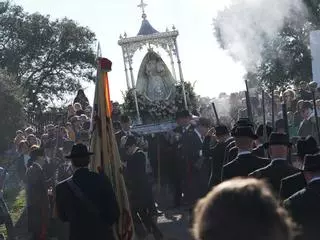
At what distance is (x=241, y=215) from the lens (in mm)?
2820

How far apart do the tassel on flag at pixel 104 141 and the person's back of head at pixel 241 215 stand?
19.9ft

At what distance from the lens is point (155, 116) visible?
2114 centimetres

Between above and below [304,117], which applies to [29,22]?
above

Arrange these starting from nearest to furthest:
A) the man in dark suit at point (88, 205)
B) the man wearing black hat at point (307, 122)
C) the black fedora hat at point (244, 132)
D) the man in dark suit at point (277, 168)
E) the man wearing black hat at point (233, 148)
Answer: the man in dark suit at point (277, 168) < the man in dark suit at point (88, 205) < the black fedora hat at point (244, 132) < the man wearing black hat at point (233, 148) < the man wearing black hat at point (307, 122)

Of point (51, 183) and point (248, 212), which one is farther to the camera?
point (51, 183)

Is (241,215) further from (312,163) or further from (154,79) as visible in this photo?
(154,79)

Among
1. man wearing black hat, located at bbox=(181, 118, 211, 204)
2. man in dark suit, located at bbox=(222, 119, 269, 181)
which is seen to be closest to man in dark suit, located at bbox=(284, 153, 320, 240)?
man in dark suit, located at bbox=(222, 119, 269, 181)

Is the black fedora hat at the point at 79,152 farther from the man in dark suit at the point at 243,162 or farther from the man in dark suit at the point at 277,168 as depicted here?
the man in dark suit at the point at 277,168

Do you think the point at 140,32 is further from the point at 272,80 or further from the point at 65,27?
the point at 65,27

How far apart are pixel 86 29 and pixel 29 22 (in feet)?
13.0

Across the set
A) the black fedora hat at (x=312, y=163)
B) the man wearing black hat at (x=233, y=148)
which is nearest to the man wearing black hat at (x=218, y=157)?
the man wearing black hat at (x=233, y=148)

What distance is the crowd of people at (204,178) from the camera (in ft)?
9.50

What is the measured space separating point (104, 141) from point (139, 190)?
10.2 ft

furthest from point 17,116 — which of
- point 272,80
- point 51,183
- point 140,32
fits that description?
point 272,80
